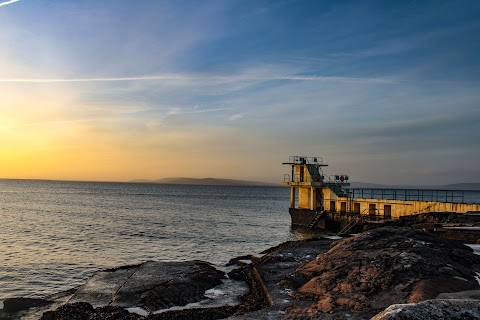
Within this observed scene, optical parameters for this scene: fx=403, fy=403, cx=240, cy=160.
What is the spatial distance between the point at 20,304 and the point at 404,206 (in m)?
36.0

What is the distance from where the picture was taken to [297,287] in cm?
1509

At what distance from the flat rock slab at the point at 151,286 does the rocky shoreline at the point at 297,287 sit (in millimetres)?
39

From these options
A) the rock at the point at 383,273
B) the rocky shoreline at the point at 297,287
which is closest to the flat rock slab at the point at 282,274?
the rocky shoreline at the point at 297,287

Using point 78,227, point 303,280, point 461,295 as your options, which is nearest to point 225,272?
point 303,280

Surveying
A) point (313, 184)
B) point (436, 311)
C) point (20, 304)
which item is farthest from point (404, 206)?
point (436, 311)

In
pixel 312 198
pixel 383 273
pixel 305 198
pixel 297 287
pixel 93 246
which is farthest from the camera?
pixel 305 198

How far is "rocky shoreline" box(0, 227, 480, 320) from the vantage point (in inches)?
479

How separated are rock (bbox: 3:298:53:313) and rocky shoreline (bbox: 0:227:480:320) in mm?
38

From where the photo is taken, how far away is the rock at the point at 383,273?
39.3 ft

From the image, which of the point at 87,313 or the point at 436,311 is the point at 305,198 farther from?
the point at 436,311

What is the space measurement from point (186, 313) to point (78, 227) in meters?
40.5

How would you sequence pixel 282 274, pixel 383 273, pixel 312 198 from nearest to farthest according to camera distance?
pixel 383 273, pixel 282 274, pixel 312 198

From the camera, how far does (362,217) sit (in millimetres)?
41281

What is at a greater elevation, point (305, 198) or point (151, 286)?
point (305, 198)
